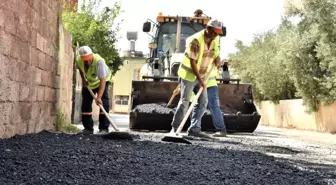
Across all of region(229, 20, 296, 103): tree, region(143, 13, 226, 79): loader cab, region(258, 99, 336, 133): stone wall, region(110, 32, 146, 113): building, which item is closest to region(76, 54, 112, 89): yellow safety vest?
region(143, 13, 226, 79): loader cab

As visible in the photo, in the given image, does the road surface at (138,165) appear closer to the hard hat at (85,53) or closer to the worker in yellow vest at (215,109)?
the hard hat at (85,53)

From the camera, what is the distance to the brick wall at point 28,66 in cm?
489

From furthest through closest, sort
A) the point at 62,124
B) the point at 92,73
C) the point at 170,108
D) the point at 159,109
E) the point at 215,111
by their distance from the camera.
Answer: the point at 170,108, the point at 159,109, the point at 215,111, the point at 62,124, the point at 92,73

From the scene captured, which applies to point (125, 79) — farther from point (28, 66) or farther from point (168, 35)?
point (28, 66)

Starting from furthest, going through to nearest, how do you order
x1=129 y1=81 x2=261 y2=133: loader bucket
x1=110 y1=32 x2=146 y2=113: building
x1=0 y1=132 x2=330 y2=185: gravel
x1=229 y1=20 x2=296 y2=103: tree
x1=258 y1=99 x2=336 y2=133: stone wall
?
x1=110 y1=32 x2=146 y2=113: building < x1=229 y1=20 x2=296 y2=103: tree < x1=258 y1=99 x2=336 y2=133: stone wall < x1=129 y1=81 x2=261 y2=133: loader bucket < x1=0 y1=132 x2=330 y2=185: gravel

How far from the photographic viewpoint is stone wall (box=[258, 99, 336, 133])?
15945 mm

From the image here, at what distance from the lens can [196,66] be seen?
298 inches

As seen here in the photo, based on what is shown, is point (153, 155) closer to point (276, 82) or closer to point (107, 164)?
point (107, 164)

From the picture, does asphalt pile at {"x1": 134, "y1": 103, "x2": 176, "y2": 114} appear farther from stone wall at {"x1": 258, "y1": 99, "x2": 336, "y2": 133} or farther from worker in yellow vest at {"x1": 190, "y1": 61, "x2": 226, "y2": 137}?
stone wall at {"x1": 258, "y1": 99, "x2": 336, "y2": 133}

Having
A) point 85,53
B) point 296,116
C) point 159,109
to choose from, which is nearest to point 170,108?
point 159,109

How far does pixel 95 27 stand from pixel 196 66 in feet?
27.0

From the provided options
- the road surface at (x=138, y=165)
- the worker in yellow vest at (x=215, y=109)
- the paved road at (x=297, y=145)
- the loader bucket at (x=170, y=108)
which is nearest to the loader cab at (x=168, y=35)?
the loader bucket at (x=170, y=108)

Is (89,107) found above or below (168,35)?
below

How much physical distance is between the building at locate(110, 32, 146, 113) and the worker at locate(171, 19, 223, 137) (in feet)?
116
